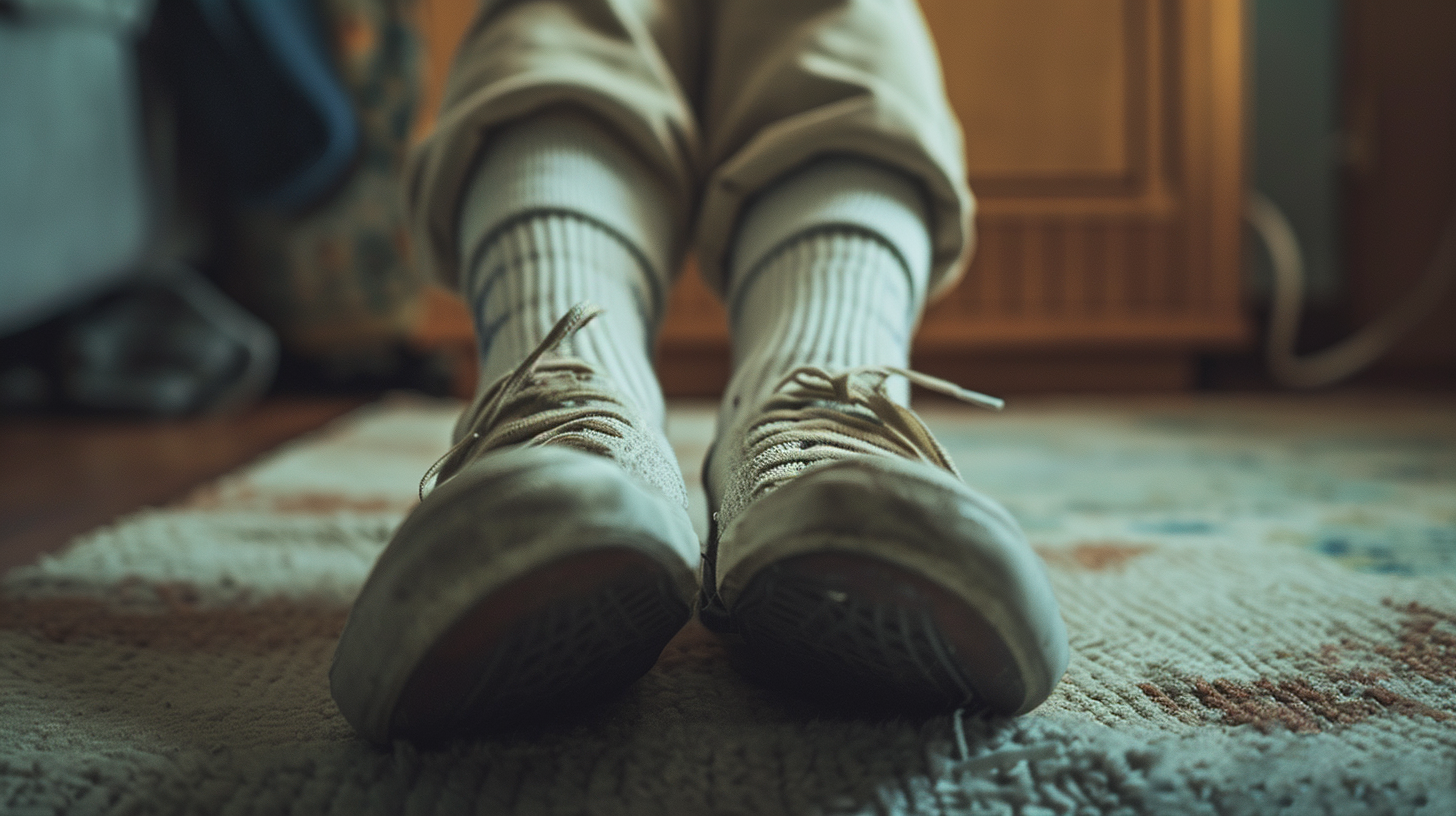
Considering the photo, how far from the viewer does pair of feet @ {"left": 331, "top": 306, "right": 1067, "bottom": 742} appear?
24cm

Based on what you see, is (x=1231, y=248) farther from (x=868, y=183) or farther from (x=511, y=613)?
(x=511, y=613)

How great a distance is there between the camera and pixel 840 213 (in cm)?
45

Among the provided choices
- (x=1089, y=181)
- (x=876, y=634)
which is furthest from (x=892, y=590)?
(x=1089, y=181)

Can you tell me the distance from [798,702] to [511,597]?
4.1 inches

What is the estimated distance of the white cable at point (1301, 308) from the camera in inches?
57.3

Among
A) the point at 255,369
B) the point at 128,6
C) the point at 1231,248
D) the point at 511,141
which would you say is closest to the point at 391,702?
the point at 511,141

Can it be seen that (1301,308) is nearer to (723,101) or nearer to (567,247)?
(723,101)

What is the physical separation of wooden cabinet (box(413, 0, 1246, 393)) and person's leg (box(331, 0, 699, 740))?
28.3 inches

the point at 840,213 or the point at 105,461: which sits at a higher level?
the point at 840,213

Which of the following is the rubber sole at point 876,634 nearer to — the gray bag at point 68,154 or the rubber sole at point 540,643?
the rubber sole at point 540,643

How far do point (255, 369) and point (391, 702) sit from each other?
1.14 meters

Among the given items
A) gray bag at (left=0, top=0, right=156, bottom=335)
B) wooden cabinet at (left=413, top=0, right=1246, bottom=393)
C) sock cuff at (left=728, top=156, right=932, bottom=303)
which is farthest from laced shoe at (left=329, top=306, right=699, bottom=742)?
wooden cabinet at (left=413, top=0, right=1246, bottom=393)

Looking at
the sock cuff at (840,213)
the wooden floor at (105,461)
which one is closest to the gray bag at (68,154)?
the wooden floor at (105,461)

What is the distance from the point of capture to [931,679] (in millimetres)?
264
